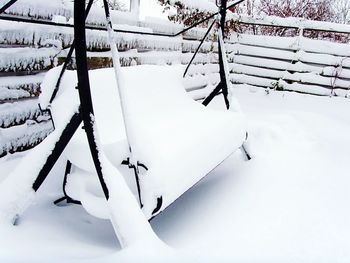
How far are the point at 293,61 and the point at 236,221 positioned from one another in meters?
4.74

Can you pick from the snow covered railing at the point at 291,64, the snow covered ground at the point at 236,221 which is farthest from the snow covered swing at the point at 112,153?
the snow covered railing at the point at 291,64

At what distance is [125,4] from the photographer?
34.2ft

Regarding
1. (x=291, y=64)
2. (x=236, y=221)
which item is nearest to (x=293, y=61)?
(x=291, y=64)

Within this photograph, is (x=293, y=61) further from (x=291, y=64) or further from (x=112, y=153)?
(x=112, y=153)

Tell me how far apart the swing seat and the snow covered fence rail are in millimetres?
3675

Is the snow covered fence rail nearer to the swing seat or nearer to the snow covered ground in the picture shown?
the snow covered ground

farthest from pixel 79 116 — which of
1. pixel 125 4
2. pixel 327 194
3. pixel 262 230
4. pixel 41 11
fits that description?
pixel 125 4

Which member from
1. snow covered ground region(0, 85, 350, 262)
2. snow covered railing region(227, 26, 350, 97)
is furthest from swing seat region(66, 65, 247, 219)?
snow covered railing region(227, 26, 350, 97)

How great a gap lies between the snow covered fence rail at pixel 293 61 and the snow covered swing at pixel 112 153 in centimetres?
422

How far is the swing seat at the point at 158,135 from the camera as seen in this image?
1466 millimetres

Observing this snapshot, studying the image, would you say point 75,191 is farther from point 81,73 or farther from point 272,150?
point 272,150

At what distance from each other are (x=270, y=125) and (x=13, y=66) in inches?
98.6

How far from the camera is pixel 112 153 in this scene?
1.58 meters

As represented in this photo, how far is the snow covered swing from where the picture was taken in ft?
4.54
